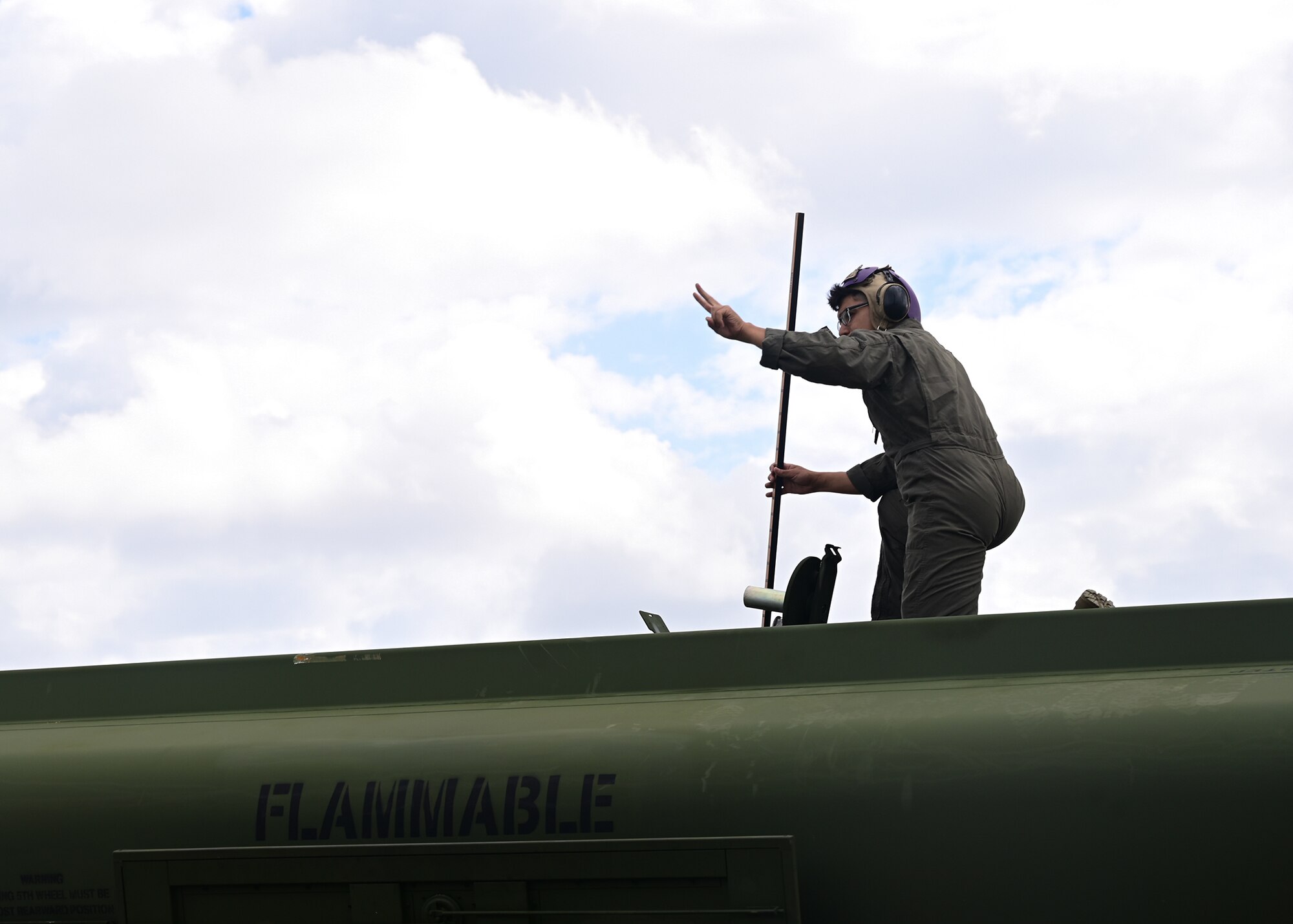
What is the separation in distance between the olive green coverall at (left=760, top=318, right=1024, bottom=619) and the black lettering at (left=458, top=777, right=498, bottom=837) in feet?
5.01

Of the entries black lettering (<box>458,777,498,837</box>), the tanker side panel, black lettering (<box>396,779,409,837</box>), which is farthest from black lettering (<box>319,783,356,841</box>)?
black lettering (<box>458,777,498,837</box>)

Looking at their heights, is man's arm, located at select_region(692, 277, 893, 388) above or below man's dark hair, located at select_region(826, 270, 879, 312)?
below

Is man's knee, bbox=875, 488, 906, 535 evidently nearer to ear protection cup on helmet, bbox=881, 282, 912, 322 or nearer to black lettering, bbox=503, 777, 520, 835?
ear protection cup on helmet, bbox=881, 282, 912, 322

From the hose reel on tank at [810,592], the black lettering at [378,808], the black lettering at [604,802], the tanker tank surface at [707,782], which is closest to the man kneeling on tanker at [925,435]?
the hose reel on tank at [810,592]

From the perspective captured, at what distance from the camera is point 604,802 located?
3072 millimetres

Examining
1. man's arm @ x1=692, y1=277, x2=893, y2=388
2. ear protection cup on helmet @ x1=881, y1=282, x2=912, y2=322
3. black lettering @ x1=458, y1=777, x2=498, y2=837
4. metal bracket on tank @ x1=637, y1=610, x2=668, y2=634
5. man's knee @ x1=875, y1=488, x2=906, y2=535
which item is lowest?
black lettering @ x1=458, y1=777, x2=498, y2=837

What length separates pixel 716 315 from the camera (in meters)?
4.25

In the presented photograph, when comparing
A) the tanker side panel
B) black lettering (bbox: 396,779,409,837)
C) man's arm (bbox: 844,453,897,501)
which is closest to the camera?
the tanker side panel

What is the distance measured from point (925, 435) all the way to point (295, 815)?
2.28 meters

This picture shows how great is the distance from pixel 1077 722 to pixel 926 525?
1305 millimetres

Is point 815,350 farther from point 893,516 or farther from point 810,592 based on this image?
point 893,516

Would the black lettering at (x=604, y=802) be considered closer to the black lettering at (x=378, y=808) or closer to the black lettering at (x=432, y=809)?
the black lettering at (x=432, y=809)

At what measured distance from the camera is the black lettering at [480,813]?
3.11 meters

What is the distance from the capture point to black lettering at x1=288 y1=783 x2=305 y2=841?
10.5 feet
